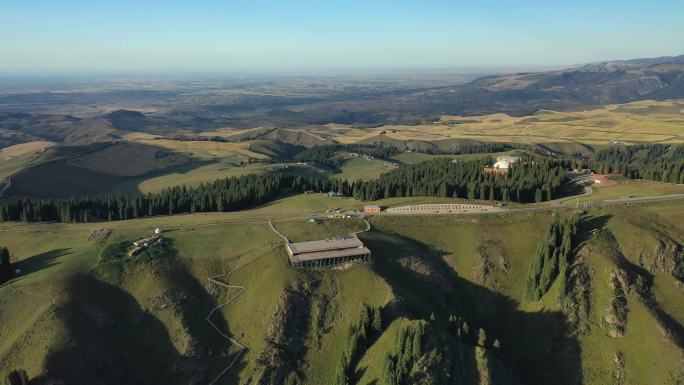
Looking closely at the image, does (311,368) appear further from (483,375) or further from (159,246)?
(159,246)

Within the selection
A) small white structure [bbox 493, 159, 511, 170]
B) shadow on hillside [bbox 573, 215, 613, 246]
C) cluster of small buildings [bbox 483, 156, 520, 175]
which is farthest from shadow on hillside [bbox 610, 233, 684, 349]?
small white structure [bbox 493, 159, 511, 170]

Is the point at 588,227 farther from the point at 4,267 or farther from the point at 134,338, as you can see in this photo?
the point at 4,267

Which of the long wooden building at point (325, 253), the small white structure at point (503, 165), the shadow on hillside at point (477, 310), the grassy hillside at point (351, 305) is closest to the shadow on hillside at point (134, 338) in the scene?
the grassy hillside at point (351, 305)

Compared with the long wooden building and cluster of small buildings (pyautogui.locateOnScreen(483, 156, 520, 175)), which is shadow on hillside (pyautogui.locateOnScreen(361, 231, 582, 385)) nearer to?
the long wooden building

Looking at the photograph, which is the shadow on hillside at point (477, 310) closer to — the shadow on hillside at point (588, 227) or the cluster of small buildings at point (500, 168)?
the shadow on hillside at point (588, 227)

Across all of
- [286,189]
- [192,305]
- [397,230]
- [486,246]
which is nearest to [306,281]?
[192,305]
